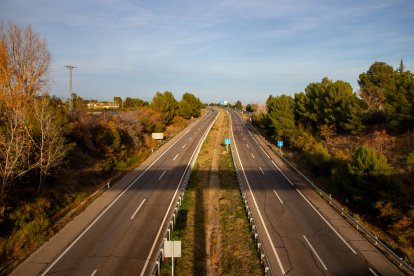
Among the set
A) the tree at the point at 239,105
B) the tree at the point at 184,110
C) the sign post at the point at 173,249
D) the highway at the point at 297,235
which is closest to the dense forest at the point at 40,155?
the sign post at the point at 173,249

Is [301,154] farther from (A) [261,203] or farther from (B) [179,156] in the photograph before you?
(A) [261,203]

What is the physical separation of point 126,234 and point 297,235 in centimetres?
968

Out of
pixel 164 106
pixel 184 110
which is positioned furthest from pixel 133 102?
pixel 164 106

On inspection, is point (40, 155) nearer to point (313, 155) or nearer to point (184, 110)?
point (313, 155)

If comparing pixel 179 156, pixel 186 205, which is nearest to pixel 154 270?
pixel 186 205

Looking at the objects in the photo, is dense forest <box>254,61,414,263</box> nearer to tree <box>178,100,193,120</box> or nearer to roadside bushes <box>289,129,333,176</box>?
roadside bushes <box>289,129,333,176</box>

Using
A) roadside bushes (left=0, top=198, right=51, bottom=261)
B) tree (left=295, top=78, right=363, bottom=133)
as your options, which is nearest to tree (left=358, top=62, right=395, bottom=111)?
tree (left=295, top=78, right=363, bottom=133)

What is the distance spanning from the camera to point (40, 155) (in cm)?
2398

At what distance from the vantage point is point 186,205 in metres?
24.0

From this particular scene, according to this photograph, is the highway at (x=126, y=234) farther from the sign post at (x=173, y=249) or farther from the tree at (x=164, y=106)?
the tree at (x=164, y=106)

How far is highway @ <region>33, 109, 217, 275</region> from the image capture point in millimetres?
14602

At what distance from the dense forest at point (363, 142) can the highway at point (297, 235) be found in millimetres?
2739

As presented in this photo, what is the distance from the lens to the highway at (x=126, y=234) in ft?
47.9

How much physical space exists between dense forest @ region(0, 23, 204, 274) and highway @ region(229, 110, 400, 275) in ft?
41.0
